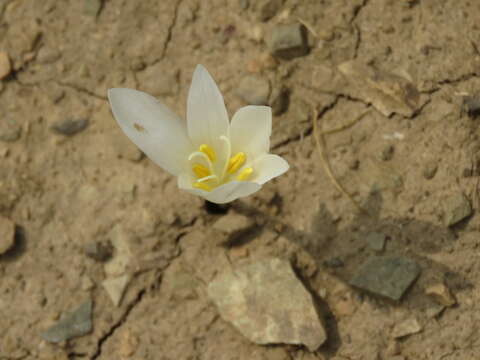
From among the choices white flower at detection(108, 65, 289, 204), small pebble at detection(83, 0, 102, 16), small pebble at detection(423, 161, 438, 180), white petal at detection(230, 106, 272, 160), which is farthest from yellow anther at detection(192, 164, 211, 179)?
small pebble at detection(83, 0, 102, 16)

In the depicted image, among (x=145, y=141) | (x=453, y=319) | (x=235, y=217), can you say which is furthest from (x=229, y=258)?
(x=453, y=319)

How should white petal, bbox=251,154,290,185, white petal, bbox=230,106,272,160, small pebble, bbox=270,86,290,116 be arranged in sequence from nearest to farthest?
white petal, bbox=251,154,290,185 → white petal, bbox=230,106,272,160 → small pebble, bbox=270,86,290,116

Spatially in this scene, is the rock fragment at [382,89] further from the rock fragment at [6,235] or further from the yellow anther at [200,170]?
the rock fragment at [6,235]

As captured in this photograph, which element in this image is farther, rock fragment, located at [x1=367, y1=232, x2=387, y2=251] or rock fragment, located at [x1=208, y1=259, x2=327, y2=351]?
rock fragment, located at [x1=367, y1=232, x2=387, y2=251]

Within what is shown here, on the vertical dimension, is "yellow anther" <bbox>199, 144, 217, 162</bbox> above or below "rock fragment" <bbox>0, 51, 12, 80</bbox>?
below

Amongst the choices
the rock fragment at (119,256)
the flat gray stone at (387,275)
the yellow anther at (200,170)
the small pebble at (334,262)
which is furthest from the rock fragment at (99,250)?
the flat gray stone at (387,275)

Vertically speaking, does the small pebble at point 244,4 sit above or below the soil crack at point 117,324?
above

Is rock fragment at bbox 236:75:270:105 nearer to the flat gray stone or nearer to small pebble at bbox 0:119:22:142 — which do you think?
the flat gray stone
